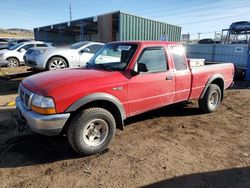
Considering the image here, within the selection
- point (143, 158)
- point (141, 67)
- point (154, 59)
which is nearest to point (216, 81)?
point (154, 59)

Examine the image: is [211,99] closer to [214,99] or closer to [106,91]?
[214,99]

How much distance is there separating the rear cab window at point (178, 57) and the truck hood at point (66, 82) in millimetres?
1521

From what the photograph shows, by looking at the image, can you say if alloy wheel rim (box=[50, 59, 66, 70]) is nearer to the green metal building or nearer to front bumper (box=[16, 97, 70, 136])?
front bumper (box=[16, 97, 70, 136])

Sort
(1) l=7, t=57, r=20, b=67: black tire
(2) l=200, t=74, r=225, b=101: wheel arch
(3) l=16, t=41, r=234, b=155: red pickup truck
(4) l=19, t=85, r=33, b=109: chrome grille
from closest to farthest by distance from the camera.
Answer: (3) l=16, t=41, r=234, b=155: red pickup truck, (4) l=19, t=85, r=33, b=109: chrome grille, (2) l=200, t=74, r=225, b=101: wheel arch, (1) l=7, t=57, r=20, b=67: black tire

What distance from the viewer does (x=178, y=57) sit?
5.19 meters

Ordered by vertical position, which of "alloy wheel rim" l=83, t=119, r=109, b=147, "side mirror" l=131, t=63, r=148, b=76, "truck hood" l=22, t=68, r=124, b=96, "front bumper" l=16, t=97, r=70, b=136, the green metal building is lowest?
"alloy wheel rim" l=83, t=119, r=109, b=147

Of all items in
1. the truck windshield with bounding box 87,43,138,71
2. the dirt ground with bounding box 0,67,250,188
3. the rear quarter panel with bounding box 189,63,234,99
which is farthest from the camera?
the rear quarter panel with bounding box 189,63,234,99

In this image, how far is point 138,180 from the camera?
325 cm

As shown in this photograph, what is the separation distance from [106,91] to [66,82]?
64 centimetres

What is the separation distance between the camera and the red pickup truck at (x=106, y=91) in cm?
351

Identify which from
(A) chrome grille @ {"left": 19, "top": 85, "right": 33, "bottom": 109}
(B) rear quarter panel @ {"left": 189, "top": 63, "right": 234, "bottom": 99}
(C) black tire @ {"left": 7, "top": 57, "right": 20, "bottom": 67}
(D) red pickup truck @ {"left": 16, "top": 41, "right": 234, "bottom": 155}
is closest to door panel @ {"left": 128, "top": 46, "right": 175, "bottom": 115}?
(D) red pickup truck @ {"left": 16, "top": 41, "right": 234, "bottom": 155}

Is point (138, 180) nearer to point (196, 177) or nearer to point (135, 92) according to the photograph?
point (196, 177)

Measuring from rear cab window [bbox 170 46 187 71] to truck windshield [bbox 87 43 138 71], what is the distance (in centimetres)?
95

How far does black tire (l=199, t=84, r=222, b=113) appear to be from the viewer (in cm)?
595
